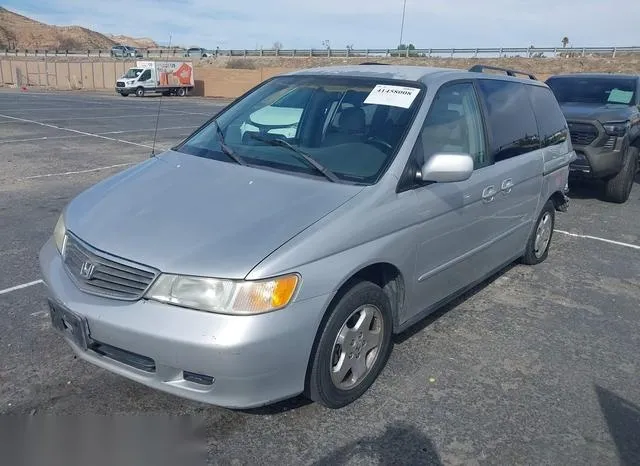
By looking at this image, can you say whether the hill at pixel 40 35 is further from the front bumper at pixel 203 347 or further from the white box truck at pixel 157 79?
the front bumper at pixel 203 347

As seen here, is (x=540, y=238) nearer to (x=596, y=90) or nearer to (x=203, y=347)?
(x=203, y=347)

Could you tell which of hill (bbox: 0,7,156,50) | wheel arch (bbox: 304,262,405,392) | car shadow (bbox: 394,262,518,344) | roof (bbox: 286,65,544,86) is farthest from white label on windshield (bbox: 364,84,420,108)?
hill (bbox: 0,7,156,50)

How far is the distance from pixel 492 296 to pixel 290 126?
2268 millimetres

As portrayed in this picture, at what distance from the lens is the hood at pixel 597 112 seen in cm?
809

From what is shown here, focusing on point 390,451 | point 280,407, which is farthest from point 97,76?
point 390,451

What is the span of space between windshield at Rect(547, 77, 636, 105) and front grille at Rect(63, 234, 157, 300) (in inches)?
345

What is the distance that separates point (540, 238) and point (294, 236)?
3560 mm

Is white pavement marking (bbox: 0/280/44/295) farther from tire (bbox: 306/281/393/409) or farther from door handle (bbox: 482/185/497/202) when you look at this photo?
door handle (bbox: 482/185/497/202)


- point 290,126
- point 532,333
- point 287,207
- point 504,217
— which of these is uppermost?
point 290,126

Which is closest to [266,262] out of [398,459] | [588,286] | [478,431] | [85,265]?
[85,265]

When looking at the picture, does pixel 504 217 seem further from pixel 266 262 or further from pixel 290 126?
pixel 266 262

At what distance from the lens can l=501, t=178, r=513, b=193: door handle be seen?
13.6ft

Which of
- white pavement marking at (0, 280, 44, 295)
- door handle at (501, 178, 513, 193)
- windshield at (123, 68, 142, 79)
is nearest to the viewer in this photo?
door handle at (501, 178, 513, 193)

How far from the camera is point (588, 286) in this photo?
4.98 meters
